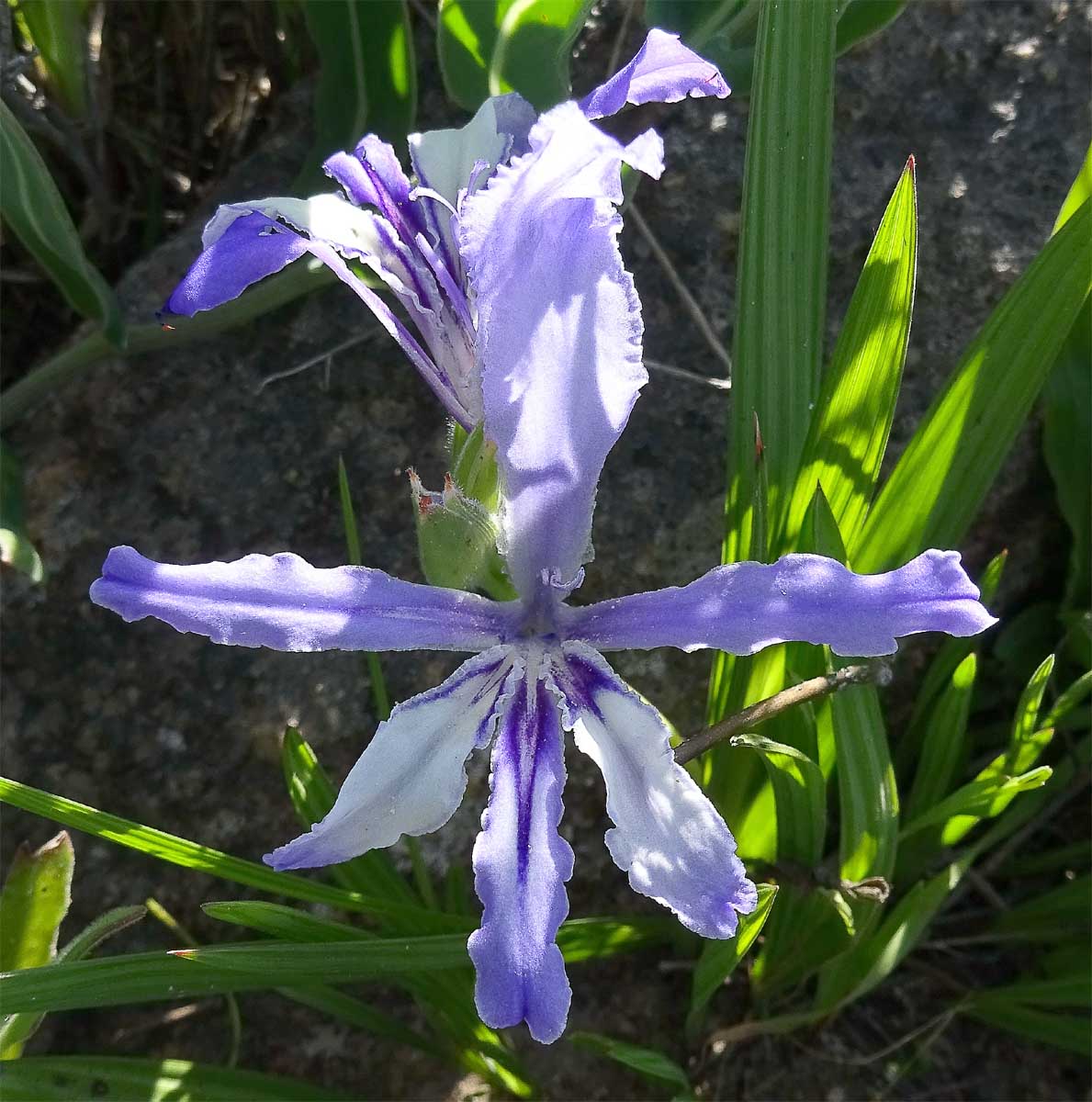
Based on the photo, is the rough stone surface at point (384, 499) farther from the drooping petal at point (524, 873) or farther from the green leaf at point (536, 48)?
the drooping petal at point (524, 873)

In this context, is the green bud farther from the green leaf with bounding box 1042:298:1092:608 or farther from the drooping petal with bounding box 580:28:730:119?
the green leaf with bounding box 1042:298:1092:608

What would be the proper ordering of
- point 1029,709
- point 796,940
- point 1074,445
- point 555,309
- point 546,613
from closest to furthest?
point 555,309, point 546,613, point 1029,709, point 796,940, point 1074,445

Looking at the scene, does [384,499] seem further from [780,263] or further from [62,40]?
[62,40]

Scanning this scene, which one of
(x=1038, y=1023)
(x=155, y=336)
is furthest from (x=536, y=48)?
(x=1038, y=1023)

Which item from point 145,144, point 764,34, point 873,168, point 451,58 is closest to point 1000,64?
point 873,168

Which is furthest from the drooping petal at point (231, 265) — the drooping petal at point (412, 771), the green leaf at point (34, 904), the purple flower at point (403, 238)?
the green leaf at point (34, 904)
